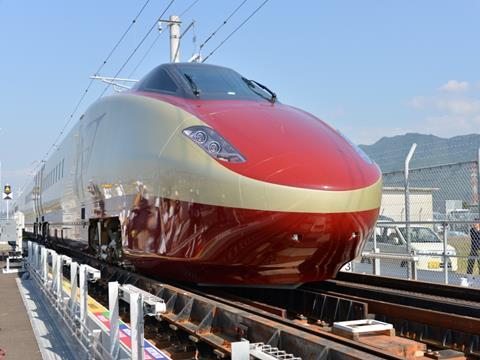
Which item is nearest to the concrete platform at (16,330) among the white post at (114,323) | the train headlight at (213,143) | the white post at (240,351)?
the white post at (114,323)

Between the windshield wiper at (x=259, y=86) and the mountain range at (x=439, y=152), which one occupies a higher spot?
the windshield wiper at (x=259, y=86)

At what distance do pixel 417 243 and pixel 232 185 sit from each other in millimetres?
7487

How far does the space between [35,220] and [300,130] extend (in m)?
17.8

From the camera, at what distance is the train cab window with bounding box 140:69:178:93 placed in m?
6.46

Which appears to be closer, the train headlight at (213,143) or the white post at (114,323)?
the white post at (114,323)

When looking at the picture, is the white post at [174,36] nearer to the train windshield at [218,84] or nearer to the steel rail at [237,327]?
the train windshield at [218,84]

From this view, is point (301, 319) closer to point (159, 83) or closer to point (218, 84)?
point (218, 84)

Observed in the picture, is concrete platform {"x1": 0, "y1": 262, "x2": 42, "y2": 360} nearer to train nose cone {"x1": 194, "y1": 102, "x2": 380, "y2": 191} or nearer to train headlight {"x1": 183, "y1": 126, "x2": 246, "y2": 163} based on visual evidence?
train headlight {"x1": 183, "y1": 126, "x2": 246, "y2": 163}

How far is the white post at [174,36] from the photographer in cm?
1691

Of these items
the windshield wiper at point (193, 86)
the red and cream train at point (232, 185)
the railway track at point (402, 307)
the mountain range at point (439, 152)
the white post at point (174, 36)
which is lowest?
the railway track at point (402, 307)

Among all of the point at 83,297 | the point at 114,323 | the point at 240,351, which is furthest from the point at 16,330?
the point at 240,351

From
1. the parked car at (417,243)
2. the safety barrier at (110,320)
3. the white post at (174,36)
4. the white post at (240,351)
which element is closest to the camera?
the white post at (240,351)

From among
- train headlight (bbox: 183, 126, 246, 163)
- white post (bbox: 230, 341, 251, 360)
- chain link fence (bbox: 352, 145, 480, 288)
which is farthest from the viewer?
chain link fence (bbox: 352, 145, 480, 288)

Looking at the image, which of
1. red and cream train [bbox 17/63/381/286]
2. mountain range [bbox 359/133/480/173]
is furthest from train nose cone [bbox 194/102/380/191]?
mountain range [bbox 359/133/480/173]
